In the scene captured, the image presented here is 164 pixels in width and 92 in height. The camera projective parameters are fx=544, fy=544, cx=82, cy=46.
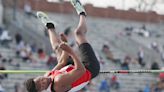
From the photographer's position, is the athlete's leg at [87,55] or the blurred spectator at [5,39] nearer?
the athlete's leg at [87,55]

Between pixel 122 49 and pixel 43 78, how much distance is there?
15214 mm

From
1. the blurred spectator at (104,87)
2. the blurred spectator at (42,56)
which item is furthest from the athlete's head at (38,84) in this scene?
the blurred spectator at (42,56)

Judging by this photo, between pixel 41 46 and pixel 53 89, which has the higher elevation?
pixel 53 89

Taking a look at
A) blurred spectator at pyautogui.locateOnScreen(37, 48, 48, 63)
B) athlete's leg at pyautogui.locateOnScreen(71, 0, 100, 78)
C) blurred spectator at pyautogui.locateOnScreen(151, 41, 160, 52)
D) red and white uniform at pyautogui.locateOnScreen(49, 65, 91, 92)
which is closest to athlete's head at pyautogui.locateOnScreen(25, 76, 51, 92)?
red and white uniform at pyautogui.locateOnScreen(49, 65, 91, 92)

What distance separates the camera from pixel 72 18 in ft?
77.4

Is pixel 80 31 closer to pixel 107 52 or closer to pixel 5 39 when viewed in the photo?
pixel 5 39

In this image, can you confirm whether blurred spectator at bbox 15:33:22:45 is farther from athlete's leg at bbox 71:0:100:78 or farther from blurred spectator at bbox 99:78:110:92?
athlete's leg at bbox 71:0:100:78

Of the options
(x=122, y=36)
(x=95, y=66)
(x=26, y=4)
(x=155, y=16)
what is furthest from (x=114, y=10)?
(x=95, y=66)

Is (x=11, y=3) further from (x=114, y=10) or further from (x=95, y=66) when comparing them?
(x=95, y=66)

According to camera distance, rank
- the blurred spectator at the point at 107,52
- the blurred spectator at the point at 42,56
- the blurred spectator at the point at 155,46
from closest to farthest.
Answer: the blurred spectator at the point at 42,56 → the blurred spectator at the point at 107,52 → the blurred spectator at the point at 155,46

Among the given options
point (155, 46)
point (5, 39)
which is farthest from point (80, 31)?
point (155, 46)

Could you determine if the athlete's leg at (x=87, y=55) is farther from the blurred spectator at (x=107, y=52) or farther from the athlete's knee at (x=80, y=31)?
the blurred spectator at (x=107, y=52)

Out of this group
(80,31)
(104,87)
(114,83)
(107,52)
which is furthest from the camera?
(107,52)

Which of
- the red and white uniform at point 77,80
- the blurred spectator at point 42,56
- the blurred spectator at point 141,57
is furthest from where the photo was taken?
the blurred spectator at point 141,57
